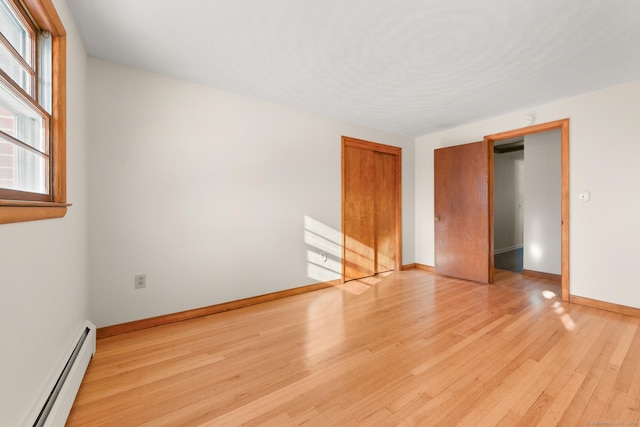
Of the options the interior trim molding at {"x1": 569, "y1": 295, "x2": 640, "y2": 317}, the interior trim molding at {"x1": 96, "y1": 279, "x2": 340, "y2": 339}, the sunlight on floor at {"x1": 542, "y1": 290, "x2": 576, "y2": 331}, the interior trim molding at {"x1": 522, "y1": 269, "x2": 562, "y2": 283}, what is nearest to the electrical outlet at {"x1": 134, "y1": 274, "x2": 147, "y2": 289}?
the interior trim molding at {"x1": 96, "y1": 279, "x2": 340, "y2": 339}

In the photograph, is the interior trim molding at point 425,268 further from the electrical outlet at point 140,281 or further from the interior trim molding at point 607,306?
the electrical outlet at point 140,281

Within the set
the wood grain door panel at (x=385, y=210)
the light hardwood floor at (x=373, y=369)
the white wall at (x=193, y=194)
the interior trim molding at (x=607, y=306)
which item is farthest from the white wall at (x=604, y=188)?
the white wall at (x=193, y=194)

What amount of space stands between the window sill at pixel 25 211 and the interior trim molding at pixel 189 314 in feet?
4.34

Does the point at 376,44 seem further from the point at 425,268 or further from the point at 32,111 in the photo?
the point at 425,268

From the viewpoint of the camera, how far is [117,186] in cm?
224

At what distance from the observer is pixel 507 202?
6254mm

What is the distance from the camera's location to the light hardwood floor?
4.47 ft

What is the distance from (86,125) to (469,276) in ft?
15.5

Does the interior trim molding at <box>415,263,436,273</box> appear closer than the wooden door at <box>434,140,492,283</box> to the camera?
No

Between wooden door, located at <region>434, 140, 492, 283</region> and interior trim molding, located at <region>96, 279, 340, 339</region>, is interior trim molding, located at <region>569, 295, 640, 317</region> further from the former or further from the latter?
interior trim molding, located at <region>96, 279, 340, 339</region>

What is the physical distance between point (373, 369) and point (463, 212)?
120 inches

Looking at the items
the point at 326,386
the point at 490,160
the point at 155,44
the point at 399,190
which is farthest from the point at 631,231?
the point at 155,44

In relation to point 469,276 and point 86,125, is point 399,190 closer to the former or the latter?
point 469,276

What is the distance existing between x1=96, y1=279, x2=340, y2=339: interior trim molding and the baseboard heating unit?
15.6 inches
